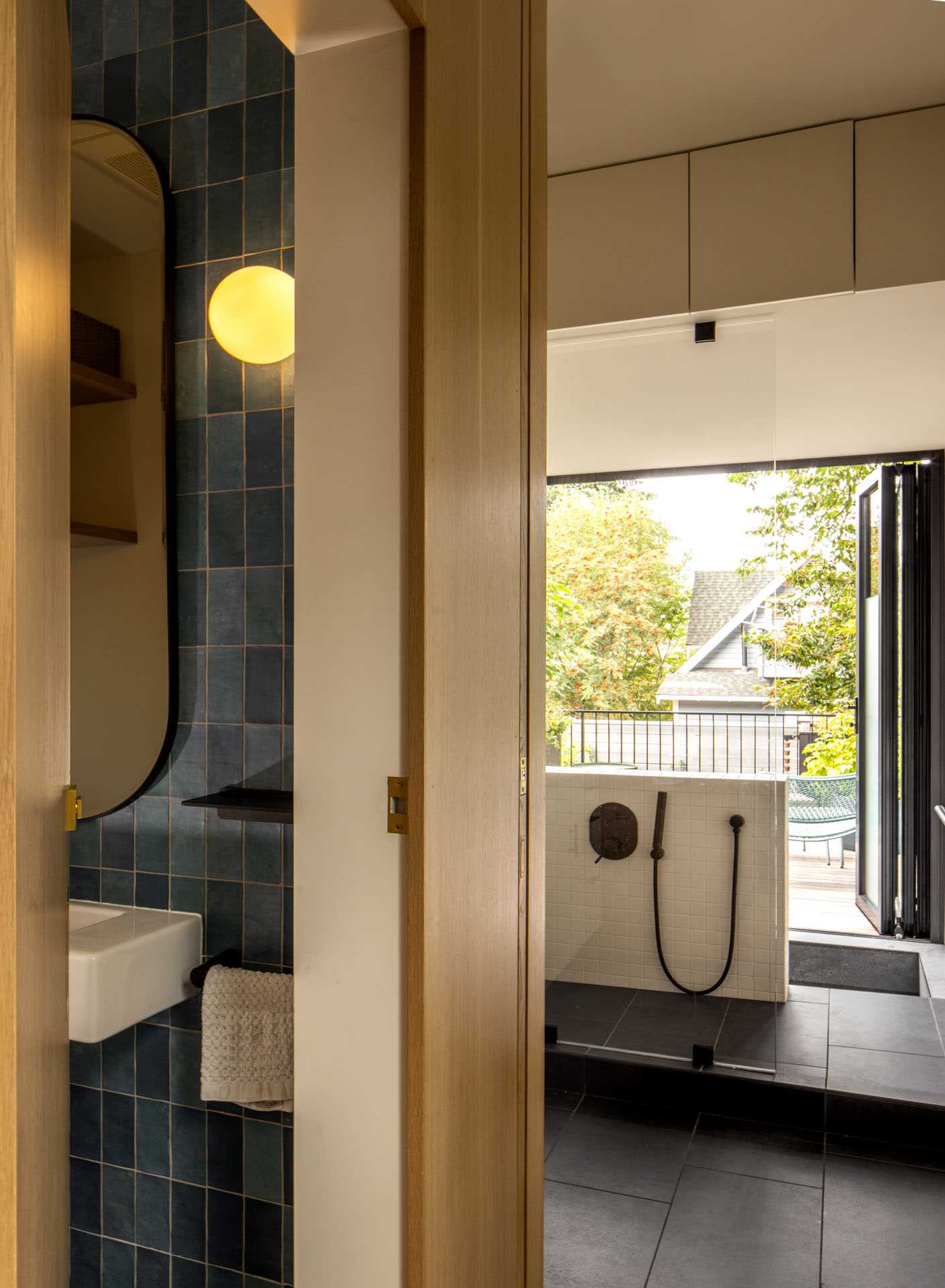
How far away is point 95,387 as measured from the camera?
5.93ft

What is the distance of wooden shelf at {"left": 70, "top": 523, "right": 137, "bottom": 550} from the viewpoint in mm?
1804

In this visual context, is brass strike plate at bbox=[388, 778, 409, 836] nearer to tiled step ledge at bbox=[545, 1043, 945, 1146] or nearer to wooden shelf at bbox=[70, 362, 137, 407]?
wooden shelf at bbox=[70, 362, 137, 407]

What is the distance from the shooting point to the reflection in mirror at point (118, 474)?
5.91 feet

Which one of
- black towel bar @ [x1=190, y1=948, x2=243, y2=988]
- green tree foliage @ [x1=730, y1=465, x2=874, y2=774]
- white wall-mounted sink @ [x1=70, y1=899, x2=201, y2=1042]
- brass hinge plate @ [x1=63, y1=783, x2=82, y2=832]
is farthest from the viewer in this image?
green tree foliage @ [x1=730, y1=465, x2=874, y2=774]

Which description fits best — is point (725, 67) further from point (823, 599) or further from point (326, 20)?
point (823, 599)

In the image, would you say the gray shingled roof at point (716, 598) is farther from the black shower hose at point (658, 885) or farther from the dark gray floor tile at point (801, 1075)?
the dark gray floor tile at point (801, 1075)

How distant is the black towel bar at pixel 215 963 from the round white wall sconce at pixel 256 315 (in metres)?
1.08

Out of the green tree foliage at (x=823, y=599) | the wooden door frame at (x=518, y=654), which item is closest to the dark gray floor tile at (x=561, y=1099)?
the wooden door frame at (x=518, y=654)

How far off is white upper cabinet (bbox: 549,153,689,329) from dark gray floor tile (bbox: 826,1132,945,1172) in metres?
2.41

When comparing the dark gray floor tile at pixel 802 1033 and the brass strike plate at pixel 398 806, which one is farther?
the dark gray floor tile at pixel 802 1033

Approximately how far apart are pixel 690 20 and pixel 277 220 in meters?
1.16

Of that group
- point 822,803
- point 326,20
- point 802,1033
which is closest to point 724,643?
point 802,1033

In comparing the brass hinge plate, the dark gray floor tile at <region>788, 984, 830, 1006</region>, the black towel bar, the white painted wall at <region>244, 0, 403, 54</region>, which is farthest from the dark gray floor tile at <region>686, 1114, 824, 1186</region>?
the white painted wall at <region>244, 0, 403, 54</region>

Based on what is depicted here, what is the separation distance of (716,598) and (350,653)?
6.21ft
